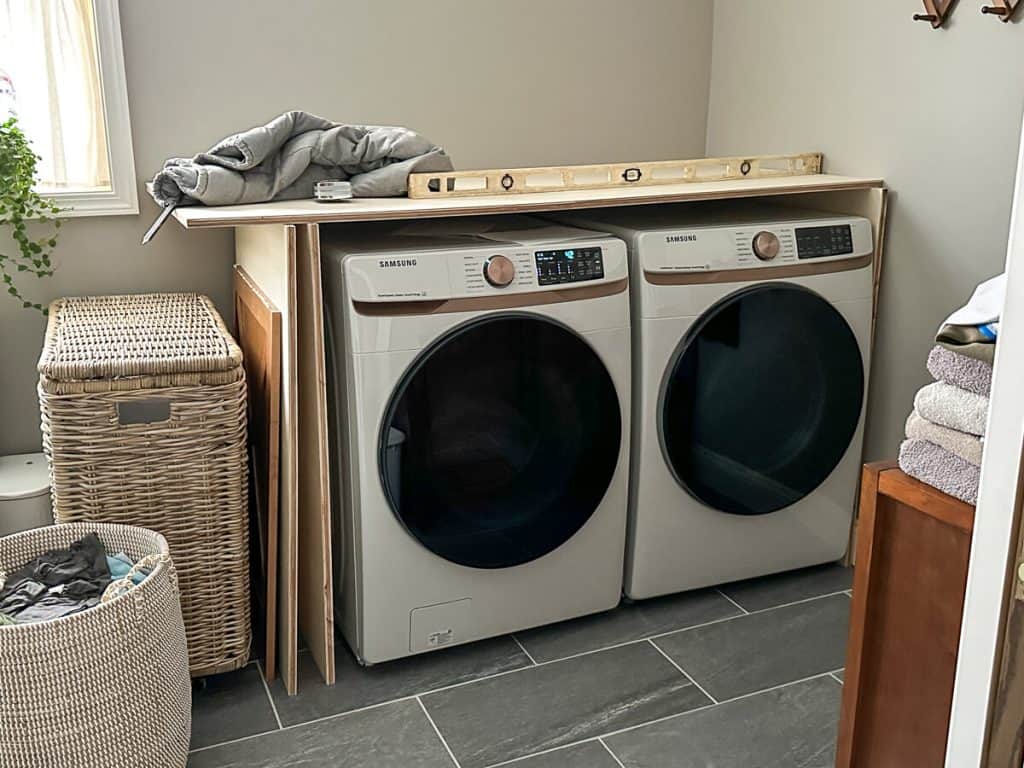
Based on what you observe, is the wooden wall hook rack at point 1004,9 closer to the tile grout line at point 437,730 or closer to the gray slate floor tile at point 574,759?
the gray slate floor tile at point 574,759

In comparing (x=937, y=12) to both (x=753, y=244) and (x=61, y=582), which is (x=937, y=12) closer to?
(x=753, y=244)

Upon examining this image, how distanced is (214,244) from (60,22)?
0.57m

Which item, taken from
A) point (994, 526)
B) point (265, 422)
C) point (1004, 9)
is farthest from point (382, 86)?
point (994, 526)

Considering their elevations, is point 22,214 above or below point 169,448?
above

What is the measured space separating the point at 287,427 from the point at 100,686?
1.83ft

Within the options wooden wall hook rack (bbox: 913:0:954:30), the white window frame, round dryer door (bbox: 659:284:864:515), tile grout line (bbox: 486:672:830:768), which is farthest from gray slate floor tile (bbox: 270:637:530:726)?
wooden wall hook rack (bbox: 913:0:954:30)

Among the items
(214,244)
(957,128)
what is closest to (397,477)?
(214,244)

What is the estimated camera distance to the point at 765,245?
7.36 ft

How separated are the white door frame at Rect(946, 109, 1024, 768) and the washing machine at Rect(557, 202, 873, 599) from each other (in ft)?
3.97

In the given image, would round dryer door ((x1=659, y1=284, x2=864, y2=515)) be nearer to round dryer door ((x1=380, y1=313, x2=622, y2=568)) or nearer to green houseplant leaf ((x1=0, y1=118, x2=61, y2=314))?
round dryer door ((x1=380, y1=313, x2=622, y2=568))

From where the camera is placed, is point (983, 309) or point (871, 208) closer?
point (983, 309)

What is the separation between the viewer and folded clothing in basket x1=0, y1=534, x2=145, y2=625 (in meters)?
1.72

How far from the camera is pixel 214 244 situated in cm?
251

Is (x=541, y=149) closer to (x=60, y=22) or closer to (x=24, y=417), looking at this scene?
(x=60, y=22)
